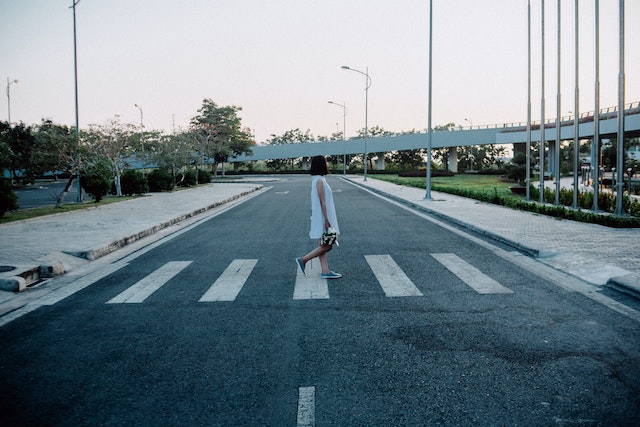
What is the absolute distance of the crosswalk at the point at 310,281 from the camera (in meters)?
6.88

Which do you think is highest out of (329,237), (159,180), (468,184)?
(159,180)

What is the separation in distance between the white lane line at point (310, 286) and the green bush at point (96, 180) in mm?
16398

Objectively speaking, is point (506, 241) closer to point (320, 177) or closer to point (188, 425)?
point (320, 177)

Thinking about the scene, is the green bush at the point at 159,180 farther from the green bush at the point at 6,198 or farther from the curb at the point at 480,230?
the curb at the point at 480,230

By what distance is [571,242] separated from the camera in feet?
34.7

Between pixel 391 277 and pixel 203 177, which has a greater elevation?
pixel 203 177

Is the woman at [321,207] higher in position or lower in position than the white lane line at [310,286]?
higher

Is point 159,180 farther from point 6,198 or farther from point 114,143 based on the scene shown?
point 6,198

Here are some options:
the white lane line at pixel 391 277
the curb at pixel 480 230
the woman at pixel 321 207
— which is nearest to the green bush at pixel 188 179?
the curb at pixel 480 230

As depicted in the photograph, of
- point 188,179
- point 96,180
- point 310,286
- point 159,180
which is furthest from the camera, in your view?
point 188,179

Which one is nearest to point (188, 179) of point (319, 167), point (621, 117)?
point (621, 117)

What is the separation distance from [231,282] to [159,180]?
89.1 ft

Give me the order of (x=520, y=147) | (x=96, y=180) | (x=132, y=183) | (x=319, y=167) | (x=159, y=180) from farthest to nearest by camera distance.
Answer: (x=520, y=147) < (x=159, y=180) < (x=132, y=183) < (x=96, y=180) < (x=319, y=167)

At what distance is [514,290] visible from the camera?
7.06m
